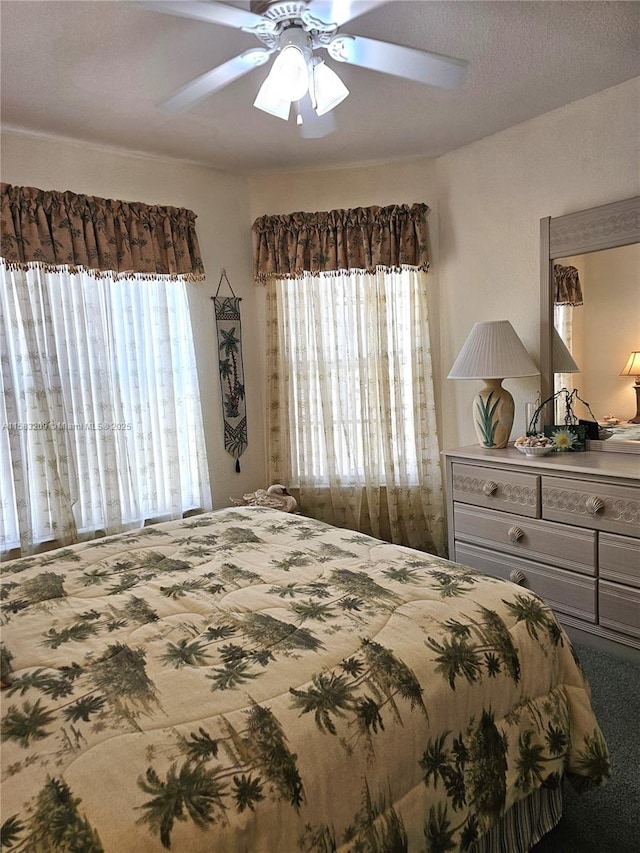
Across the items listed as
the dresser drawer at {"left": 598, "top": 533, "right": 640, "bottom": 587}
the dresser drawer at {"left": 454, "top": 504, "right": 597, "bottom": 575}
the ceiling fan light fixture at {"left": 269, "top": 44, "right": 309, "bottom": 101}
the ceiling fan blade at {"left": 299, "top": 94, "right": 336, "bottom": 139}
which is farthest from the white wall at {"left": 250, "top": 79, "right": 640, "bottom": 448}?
the ceiling fan light fixture at {"left": 269, "top": 44, "right": 309, "bottom": 101}

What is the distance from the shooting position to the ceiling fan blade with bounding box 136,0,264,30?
5.34 ft

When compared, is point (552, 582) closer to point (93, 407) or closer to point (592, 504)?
point (592, 504)

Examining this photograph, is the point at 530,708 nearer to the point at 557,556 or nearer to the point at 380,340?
the point at 557,556

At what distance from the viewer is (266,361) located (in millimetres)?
3977

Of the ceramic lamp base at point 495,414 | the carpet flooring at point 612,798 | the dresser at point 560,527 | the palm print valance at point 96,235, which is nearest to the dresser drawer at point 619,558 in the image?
the dresser at point 560,527

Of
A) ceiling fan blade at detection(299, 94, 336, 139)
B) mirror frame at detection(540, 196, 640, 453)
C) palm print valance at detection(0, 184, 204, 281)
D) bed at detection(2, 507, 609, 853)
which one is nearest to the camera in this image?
bed at detection(2, 507, 609, 853)

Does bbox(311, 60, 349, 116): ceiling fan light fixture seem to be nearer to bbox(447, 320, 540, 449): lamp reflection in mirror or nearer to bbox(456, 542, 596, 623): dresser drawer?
bbox(447, 320, 540, 449): lamp reflection in mirror

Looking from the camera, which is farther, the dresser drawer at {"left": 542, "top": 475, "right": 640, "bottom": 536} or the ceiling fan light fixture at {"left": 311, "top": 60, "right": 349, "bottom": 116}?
the dresser drawer at {"left": 542, "top": 475, "right": 640, "bottom": 536}

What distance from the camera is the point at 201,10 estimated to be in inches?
64.8

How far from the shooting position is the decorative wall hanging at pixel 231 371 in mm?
3793

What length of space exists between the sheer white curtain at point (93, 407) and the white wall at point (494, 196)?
1.21m

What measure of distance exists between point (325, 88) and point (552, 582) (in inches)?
89.6

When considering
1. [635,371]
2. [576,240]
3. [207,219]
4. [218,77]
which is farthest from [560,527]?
[207,219]

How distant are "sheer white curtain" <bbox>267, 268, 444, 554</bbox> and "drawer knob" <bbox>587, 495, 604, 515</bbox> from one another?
1.35 m
